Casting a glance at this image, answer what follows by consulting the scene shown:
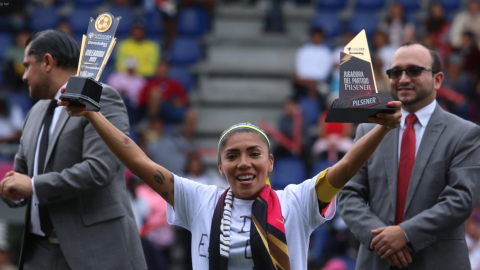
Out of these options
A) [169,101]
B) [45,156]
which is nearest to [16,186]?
[45,156]

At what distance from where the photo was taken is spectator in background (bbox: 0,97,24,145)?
27.7 ft

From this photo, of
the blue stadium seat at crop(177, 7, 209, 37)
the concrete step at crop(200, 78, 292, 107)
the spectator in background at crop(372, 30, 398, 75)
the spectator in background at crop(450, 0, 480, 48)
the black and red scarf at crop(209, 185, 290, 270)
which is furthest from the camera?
the blue stadium seat at crop(177, 7, 209, 37)

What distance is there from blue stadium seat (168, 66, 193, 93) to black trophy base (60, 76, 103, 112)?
25.1 feet

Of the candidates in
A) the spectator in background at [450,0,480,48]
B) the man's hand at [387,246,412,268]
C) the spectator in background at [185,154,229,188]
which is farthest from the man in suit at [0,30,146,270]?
the spectator in background at [450,0,480,48]

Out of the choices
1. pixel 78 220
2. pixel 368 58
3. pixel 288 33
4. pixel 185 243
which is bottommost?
pixel 185 243

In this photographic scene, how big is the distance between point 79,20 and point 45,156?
8.56 meters

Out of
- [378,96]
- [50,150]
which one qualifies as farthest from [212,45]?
[378,96]

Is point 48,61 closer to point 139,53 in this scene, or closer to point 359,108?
point 359,108

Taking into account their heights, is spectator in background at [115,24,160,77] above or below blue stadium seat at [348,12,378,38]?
below

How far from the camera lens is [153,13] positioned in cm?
1100

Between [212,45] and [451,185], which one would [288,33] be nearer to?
[212,45]

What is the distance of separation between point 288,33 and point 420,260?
8751mm

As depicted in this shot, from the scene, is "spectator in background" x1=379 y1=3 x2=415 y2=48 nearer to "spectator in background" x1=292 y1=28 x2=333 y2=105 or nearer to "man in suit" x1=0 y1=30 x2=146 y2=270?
"spectator in background" x1=292 y1=28 x2=333 y2=105

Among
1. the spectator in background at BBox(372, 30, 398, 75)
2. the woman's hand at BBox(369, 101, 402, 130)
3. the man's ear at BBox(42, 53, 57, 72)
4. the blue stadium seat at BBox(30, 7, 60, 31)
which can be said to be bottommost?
the woman's hand at BBox(369, 101, 402, 130)
